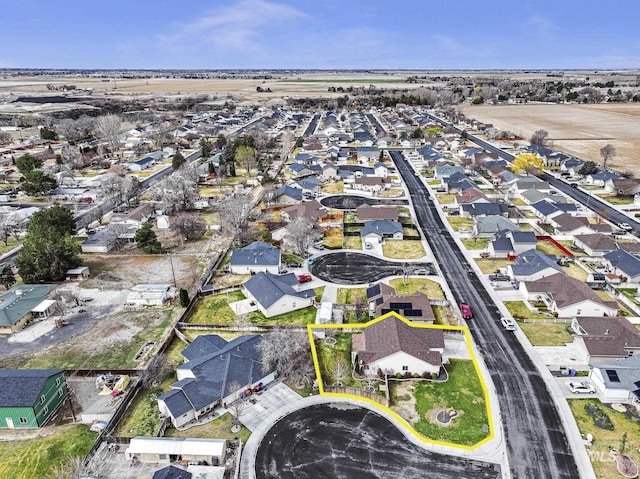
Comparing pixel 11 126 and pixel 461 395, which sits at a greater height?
pixel 11 126

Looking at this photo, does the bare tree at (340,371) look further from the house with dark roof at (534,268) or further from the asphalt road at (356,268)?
the house with dark roof at (534,268)

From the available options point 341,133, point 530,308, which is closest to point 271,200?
point 530,308

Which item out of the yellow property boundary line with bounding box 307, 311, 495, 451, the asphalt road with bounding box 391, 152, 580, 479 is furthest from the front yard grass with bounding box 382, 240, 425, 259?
the yellow property boundary line with bounding box 307, 311, 495, 451

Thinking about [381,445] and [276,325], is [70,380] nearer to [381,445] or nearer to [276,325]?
[276,325]

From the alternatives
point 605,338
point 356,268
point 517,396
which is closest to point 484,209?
point 356,268

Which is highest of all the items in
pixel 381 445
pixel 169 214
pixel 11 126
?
pixel 11 126
